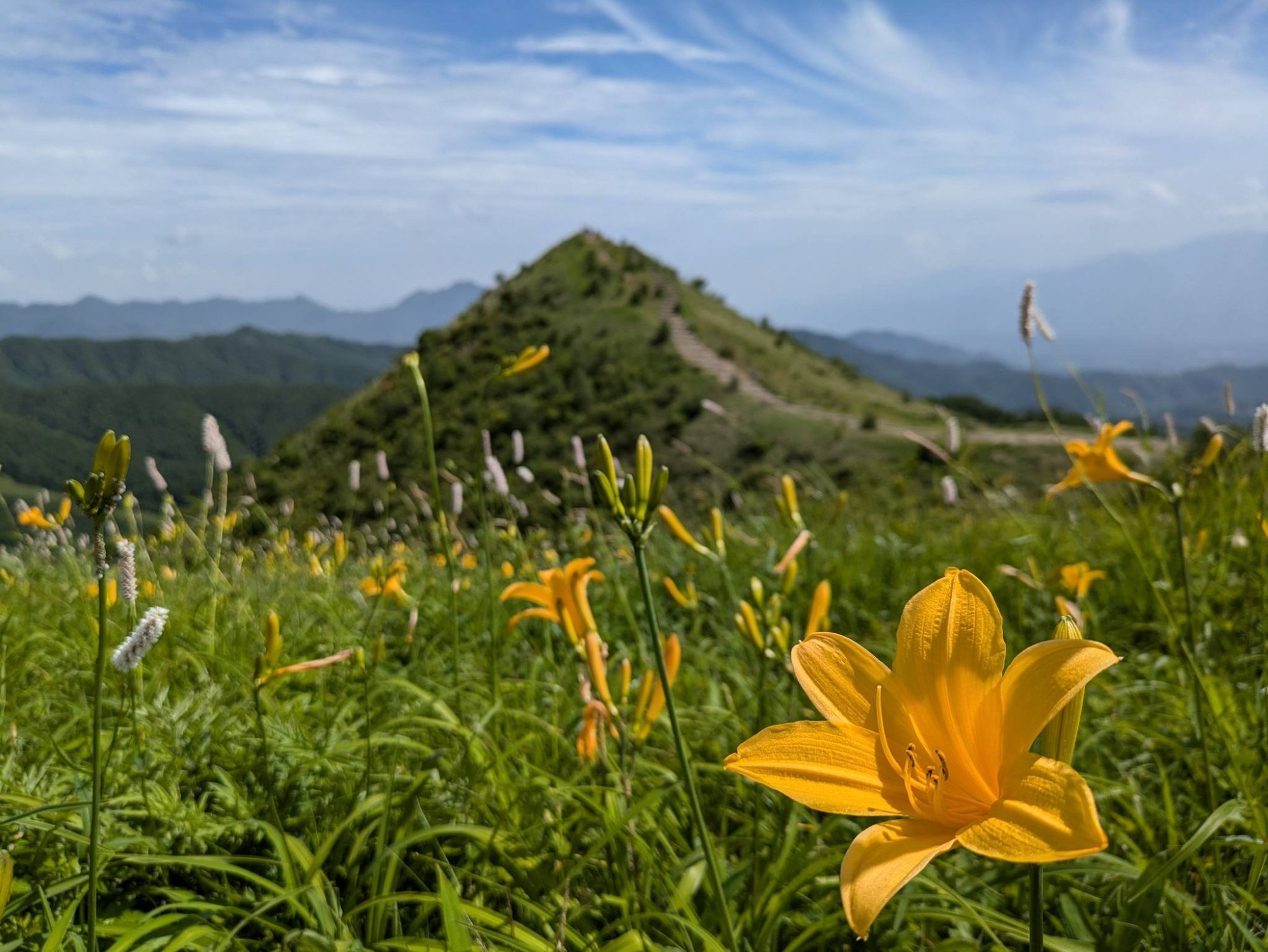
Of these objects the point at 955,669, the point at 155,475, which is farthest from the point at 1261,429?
the point at 155,475

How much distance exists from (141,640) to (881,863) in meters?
0.85

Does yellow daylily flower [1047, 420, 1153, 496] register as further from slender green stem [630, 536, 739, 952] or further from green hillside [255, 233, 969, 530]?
green hillside [255, 233, 969, 530]

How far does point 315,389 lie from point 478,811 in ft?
567

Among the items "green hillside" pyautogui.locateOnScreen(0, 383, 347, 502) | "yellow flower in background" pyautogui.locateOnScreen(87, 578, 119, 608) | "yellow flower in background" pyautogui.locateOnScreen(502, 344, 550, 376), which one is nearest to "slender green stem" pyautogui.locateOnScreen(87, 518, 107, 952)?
"yellow flower in background" pyautogui.locateOnScreen(502, 344, 550, 376)

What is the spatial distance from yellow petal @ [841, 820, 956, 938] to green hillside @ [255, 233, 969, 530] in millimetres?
19636

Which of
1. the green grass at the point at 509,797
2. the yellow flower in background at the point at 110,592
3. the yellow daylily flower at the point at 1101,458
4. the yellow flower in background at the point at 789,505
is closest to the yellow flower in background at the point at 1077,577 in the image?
the green grass at the point at 509,797

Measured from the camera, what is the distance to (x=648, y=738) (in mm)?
2422

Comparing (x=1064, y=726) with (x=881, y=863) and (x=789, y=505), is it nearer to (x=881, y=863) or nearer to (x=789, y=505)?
(x=881, y=863)

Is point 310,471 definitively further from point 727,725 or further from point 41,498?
point 727,725

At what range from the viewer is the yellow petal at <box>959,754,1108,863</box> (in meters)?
0.65

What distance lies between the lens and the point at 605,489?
3.41 feet

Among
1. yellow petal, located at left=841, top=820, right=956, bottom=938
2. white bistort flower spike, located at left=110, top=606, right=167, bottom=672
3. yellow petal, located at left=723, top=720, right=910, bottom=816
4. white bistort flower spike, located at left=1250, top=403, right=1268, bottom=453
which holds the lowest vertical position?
yellow petal, located at left=841, top=820, right=956, bottom=938

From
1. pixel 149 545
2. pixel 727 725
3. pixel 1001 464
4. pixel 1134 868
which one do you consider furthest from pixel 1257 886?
pixel 1001 464

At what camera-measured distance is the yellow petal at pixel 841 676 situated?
0.87 m
